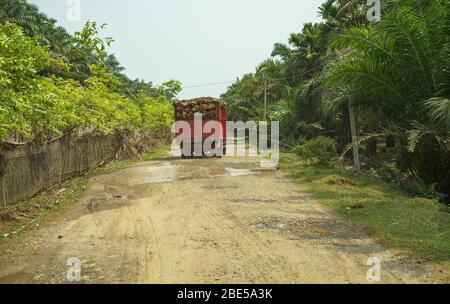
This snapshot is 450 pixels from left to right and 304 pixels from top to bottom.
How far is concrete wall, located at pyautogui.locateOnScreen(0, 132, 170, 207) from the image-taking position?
8836 mm

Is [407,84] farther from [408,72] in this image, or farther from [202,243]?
[202,243]

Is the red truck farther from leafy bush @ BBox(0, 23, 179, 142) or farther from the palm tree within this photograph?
the palm tree

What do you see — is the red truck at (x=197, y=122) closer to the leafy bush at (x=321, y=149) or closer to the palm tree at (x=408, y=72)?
the leafy bush at (x=321, y=149)

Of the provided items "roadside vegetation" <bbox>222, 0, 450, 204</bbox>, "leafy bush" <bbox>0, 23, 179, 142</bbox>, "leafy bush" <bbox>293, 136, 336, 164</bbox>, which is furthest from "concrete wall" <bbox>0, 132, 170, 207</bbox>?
"leafy bush" <bbox>293, 136, 336, 164</bbox>

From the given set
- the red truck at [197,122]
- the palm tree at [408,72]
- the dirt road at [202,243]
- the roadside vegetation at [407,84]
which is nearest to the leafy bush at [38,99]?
the dirt road at [202,243]

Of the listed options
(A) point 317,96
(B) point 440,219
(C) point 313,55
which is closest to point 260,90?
(C) point 313,55

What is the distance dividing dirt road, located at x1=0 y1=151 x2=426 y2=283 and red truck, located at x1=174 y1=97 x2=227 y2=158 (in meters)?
9.12

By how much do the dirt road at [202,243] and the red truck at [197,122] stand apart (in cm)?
912

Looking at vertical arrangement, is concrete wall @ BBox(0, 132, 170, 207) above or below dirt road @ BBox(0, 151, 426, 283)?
above

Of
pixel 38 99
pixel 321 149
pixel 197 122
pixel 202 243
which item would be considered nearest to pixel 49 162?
pixel 38 99

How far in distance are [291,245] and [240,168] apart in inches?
384

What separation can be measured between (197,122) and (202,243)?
13.8 metres

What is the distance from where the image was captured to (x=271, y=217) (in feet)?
26.6

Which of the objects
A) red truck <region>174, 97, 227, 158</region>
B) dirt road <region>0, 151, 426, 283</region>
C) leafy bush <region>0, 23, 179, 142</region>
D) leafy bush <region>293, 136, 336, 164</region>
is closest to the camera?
dirt road <region>0, 151, 426, 283</region>
